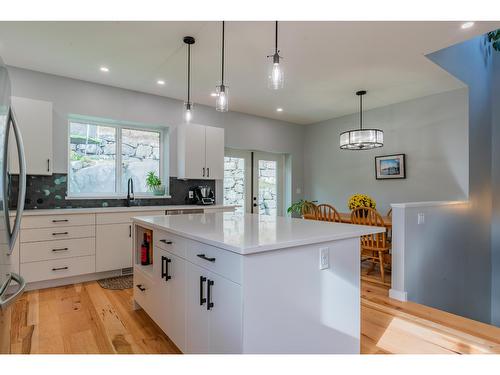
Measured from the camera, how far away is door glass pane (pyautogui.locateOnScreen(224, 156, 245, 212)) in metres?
5.54

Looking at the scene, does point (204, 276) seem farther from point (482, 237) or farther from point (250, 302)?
point (482, 237)

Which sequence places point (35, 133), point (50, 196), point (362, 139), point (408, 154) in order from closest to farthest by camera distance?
point (35, 133), point (50, 196), point (362, 139), point (408, 154)

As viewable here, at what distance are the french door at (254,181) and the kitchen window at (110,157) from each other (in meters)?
1.38

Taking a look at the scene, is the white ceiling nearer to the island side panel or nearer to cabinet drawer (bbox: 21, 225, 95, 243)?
cabinet drawer (bbox: 21, 225, 95, 243)

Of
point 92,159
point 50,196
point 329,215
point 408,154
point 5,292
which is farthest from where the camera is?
point 408,154

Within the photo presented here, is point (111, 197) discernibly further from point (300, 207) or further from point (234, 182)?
point (300, 207)

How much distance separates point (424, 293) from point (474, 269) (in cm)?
171

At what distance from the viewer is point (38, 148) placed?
3395 mm

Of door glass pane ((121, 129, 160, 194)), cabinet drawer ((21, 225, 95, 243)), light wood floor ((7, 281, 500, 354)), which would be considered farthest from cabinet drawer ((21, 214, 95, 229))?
door glass pane ((121, 129, 160, 194))

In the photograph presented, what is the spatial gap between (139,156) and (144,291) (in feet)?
8.59

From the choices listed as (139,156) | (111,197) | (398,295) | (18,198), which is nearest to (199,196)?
(139,156)

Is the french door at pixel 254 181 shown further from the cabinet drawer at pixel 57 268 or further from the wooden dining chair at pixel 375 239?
the cabinet drawer at pixel 57 268

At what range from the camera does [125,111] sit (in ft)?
13.7
